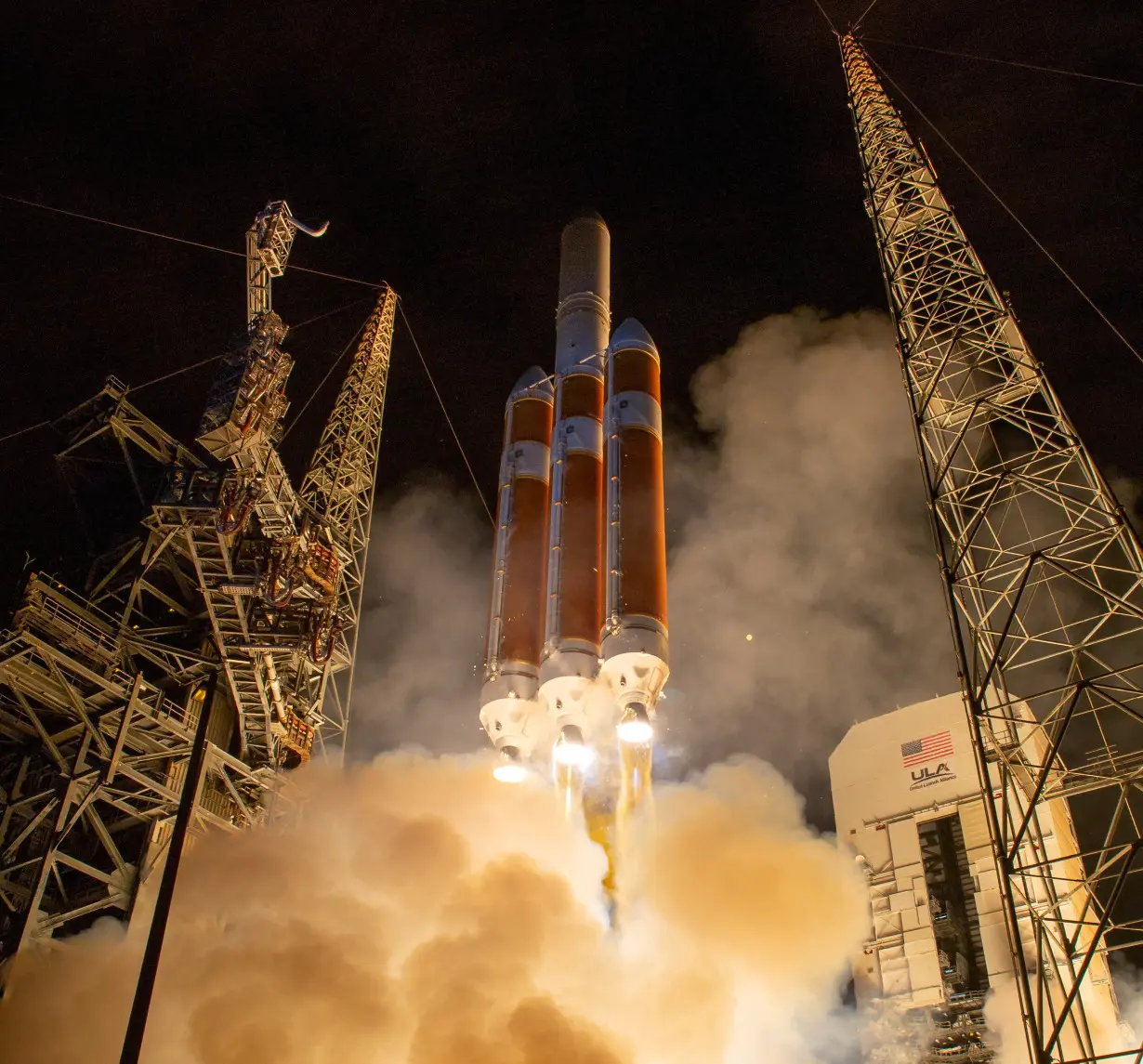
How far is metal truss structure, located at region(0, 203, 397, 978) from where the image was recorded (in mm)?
22188

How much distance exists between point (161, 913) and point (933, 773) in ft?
71.7

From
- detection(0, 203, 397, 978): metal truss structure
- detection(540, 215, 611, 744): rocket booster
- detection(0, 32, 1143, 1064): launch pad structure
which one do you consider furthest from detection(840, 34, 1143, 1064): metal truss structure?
detection(0, 203, 397, 978): metal truss structure

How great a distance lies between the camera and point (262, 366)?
2359cm

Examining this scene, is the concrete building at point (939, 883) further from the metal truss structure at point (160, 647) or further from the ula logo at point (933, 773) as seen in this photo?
the metal truss structure at point (160, 647)

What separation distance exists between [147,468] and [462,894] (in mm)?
13161

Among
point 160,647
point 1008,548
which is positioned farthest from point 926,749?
point 160,647

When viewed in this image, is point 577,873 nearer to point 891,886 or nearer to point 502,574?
point 502,574

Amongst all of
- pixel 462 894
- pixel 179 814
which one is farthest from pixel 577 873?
pixel 179 814

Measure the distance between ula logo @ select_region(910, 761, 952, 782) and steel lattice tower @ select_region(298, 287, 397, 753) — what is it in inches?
672

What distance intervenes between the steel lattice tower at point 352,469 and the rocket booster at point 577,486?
882cm

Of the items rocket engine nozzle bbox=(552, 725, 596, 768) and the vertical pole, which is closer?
the vertical pole

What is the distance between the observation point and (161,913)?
19641 millimetres

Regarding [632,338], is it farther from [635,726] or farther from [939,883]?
[939,883]

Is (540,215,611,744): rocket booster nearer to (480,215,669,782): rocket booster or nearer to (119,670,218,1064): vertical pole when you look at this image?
(480,215,669,782): rocket booster
